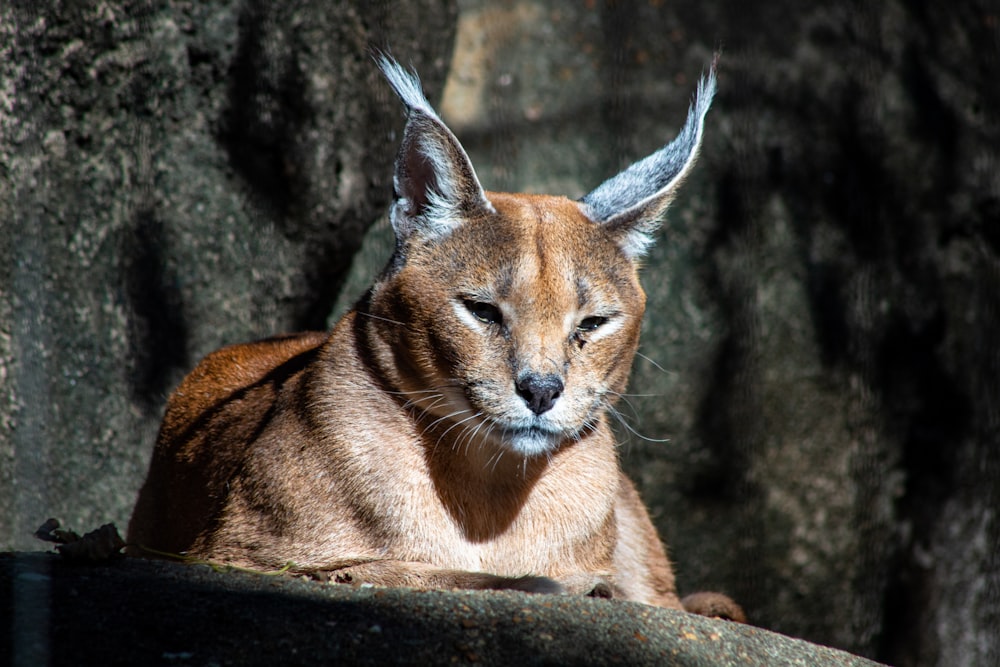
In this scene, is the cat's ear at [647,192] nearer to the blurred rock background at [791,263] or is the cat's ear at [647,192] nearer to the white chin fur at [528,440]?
the white chin fur at [528,440]

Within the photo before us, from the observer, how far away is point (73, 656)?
2.58 meters

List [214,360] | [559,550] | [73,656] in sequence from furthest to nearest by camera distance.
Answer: [214,360]
[559,550]
[73,656]

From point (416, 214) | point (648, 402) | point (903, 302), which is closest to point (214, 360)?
point (416, 214)

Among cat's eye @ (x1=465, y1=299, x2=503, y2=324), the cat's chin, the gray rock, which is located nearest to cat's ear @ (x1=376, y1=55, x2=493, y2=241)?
cat's eye @ (x1=465, y1=299, x2=503, y2=324)

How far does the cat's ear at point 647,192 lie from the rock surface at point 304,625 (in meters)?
1.55

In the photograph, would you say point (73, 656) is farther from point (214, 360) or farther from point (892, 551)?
point (892, 551)

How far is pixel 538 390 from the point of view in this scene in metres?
3.58

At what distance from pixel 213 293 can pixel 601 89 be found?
3.22 m

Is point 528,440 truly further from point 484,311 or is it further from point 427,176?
point 427,176

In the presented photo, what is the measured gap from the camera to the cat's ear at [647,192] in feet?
13.8

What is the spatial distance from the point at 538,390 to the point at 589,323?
Result: 48 centimetres

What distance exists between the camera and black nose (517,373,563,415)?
3.59 metres

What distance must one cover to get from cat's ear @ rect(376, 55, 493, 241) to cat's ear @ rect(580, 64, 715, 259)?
56 cm

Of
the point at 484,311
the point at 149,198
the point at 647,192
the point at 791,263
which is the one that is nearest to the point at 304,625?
the point at 484,311
